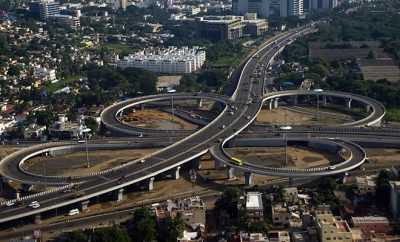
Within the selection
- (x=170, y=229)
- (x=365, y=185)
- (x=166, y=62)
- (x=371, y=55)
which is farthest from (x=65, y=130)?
(x=371, y=55)

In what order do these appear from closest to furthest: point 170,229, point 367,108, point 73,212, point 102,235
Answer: point 102,235, point 170,229, point 73,212, point 367,108

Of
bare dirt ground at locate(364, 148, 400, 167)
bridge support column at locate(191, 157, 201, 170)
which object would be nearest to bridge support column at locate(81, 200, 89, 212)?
bridge support column at locate(191, 157, 201, 170)

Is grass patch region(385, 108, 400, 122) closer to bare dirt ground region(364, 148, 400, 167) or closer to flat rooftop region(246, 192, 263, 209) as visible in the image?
bare dirt ground region(364, 148, 400, 167)

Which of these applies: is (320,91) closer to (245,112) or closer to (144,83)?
(245,112)

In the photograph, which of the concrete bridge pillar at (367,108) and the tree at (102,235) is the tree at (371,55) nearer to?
the concrete bridge pillar at (367,108)

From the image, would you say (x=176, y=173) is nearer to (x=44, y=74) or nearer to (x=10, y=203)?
(x=10, y=203)
